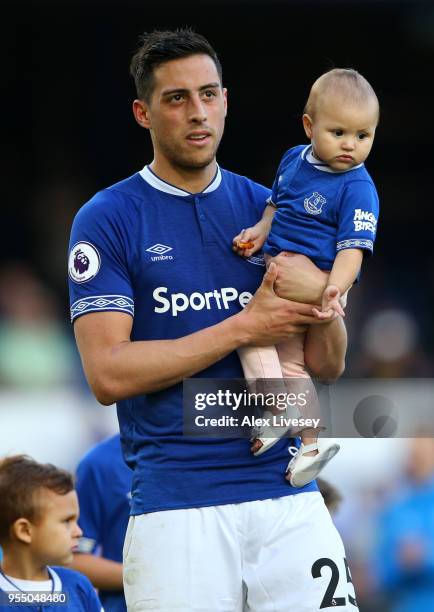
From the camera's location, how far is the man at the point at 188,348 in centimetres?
338

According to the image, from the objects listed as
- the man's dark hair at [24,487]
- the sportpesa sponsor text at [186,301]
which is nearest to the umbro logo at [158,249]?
the sportpesa sponsor text at [186,301]

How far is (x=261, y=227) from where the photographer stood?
11.9 ft

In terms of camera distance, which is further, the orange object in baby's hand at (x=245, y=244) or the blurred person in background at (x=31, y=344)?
the blurred person in background at (x=31, y=344)

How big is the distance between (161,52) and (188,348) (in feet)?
2.95

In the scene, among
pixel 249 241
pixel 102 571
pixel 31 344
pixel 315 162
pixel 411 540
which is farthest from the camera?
pixel 31 344

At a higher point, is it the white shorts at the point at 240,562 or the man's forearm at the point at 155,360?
the man's forearm at the point at 155,360

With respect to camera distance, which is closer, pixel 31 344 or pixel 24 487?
pixel 24 487

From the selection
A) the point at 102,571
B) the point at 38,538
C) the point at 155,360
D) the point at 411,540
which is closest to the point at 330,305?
the point at 155,360

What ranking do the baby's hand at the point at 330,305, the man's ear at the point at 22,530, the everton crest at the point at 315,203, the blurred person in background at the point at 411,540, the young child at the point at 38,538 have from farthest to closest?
1. the blurred person in background at the point at 411,540
2. the man's ear at the point at 22,530
3. the young child at the point at 38,538
4. the everton crest at the point at 315,203
5. the baby's hand at the point at 330,305

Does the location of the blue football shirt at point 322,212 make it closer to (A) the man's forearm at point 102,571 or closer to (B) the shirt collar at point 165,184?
(B) the shirt collar at point 165,184

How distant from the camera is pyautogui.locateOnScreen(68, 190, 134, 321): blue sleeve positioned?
3.48 m

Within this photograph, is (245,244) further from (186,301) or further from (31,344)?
(31,344)

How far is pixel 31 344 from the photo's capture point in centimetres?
934

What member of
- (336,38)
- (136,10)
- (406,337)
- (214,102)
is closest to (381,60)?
(336,38)
